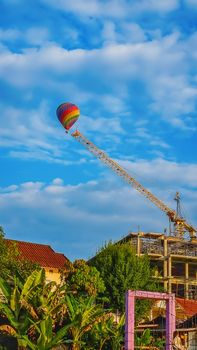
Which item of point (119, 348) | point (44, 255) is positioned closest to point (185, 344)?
point (119, 348)

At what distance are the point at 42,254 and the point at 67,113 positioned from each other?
2158cm

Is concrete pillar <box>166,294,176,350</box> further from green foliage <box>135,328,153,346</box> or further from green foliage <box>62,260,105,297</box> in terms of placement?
green foliage <box>62,260,105,297</box>

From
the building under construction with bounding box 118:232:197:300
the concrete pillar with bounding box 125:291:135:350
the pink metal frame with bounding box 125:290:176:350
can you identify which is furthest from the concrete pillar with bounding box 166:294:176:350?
the building under construction with bounding box 118:232:197:300

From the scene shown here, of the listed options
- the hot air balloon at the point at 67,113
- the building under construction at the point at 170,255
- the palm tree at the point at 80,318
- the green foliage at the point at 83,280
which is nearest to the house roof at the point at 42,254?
the building under construction at the point at 170,255

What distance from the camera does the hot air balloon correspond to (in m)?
79.1

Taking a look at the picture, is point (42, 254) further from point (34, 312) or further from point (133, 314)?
point (133, 314)

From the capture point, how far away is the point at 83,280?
46844 millimetres

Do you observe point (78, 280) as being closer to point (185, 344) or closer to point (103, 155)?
point (185, 344)

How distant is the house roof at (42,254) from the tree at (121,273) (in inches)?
360

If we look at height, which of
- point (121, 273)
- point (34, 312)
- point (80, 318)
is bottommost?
point (80, 318)

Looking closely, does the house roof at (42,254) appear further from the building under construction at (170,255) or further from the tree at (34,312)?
the tree at (34,312)

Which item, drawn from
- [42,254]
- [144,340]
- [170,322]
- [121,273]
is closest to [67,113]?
[42,254]

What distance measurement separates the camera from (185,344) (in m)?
37.8

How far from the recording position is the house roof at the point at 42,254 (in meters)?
63.6
